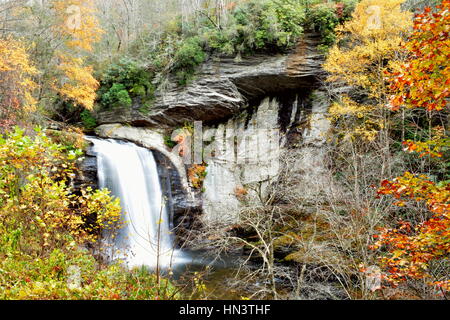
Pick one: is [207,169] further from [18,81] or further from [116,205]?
[116,205]

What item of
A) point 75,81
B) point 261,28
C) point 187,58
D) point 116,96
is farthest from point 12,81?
point 261,28

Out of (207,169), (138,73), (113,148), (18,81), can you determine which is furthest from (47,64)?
(207,169)

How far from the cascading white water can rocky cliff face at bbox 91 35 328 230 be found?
1184 mm

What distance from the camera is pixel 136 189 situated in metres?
13.4

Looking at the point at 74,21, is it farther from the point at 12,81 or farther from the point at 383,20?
the point at 383,20

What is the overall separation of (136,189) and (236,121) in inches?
299

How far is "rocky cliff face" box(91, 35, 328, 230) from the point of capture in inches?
594

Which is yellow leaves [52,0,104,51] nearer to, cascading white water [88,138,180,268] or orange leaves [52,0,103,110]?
orange leaves [52,0,103,110]

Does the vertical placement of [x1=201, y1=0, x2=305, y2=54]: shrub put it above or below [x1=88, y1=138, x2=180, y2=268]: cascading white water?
above

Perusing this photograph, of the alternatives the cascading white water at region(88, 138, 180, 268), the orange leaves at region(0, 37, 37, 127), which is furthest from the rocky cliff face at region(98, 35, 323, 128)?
the orange leaves at region(0, 37, 37, 127)

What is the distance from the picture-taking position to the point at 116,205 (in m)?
5.21

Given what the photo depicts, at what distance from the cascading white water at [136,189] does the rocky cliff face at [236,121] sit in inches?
46.6

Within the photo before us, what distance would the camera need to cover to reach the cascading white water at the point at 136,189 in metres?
12.3
